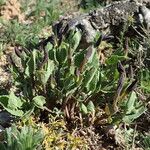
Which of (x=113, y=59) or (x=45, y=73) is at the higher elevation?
(x=45, y=73)

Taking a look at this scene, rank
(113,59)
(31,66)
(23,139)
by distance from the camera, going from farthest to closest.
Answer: (113,59) < (31,66) < (23,139)

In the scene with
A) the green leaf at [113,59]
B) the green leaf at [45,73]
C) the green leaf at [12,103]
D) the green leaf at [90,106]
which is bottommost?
the green leaf at [90,106]

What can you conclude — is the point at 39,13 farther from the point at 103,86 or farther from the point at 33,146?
the point at 33,146

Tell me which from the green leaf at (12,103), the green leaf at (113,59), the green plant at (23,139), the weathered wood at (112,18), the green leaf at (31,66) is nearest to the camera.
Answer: the green plant at (23,139)

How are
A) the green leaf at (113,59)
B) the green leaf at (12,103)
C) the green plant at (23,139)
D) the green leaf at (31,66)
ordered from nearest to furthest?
the green plant at (23,139), the green leaf at (12,103), the green leaf at (31,66), the green leaf at (113,59)

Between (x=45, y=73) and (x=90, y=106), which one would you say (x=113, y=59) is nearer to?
(x=90, y=106)

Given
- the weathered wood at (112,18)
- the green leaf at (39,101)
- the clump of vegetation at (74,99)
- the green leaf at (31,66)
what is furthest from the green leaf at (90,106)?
the weathered wood at (112,18)

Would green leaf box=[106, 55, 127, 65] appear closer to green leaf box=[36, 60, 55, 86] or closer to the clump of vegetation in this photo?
the clump of vegetation

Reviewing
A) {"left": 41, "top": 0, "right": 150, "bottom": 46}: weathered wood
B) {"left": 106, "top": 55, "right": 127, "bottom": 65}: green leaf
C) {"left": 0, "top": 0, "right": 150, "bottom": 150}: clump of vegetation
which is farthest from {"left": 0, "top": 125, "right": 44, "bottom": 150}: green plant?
{"left": 41, "top": 0, "right": 150, "bottom": 46}: weathered wood

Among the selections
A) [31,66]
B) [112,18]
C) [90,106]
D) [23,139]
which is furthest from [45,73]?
[112,18]

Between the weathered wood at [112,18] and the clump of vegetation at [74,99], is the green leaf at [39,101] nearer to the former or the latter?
the clump of vegetation at [74,99]

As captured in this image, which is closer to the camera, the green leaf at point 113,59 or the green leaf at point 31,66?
the green leaf at point 31,66
